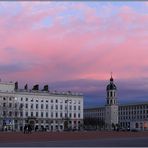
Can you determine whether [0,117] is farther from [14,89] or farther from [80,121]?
[80,121]

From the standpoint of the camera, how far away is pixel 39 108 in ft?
521

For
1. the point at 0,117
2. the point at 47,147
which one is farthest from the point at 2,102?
the point at 47,147

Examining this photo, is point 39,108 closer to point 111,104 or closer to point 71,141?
point 111,104

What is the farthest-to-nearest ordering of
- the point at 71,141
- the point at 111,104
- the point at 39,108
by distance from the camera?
1. the point at 111,104
2. the point at 39,108
3. the point at 71,141

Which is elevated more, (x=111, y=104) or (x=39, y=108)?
(x=111, y=104)

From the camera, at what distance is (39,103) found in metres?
159

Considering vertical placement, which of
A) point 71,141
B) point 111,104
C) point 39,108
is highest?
point 111,104

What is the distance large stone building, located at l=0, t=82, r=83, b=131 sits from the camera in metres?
150

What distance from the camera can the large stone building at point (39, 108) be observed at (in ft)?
492

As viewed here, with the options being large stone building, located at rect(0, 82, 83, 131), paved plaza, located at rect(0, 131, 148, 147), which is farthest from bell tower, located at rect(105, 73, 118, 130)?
paved plaza, located at rect(0, 131, 148, 147)

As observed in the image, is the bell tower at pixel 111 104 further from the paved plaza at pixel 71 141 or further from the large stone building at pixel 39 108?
the paved plaza at pixel 71 141

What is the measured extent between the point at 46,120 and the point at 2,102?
1888 centimetres

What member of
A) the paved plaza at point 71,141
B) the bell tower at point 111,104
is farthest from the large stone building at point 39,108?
the paved plaza at point 71,141

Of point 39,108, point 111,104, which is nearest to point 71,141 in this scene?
point 39,108
